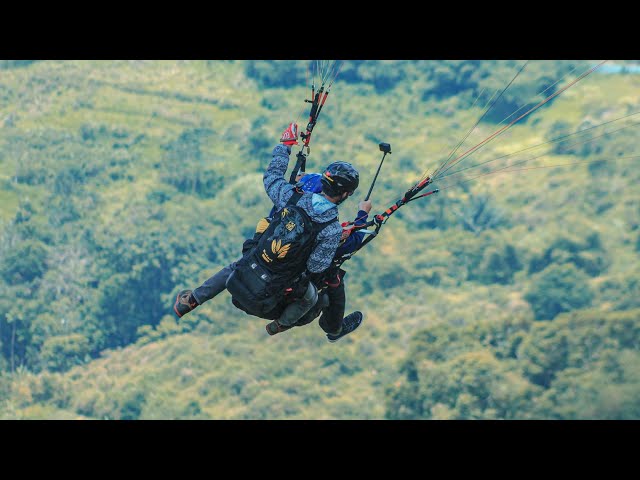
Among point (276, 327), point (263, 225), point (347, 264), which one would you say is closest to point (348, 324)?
point (276, 327)

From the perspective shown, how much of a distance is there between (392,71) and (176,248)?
A: 39.3m

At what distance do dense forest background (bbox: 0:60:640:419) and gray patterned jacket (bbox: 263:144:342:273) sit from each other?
4602 centimetres

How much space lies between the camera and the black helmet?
27.3 feet

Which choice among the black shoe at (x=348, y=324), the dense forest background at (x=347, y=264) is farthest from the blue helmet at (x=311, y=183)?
the dense forest background at (x=347, y=264)

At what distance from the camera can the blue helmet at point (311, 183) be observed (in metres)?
8.55

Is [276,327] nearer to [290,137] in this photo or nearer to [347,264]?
[290,137]

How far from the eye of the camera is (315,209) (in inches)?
328

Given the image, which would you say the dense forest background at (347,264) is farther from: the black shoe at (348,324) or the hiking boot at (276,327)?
the hiking boot at (276,327)

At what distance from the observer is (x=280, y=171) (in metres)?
8.71

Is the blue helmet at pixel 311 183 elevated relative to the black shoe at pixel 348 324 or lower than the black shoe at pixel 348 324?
A: elevated

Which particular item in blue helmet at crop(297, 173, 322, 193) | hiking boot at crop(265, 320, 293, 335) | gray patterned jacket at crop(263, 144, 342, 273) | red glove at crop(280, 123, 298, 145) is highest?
red glove at crop(280, 123, 298, 145)

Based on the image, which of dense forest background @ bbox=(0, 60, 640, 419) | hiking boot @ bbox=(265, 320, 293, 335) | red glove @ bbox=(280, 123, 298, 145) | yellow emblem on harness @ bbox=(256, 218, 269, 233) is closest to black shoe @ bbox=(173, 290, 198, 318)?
hiking boot @ bbox=(265, 320, 293, 335)

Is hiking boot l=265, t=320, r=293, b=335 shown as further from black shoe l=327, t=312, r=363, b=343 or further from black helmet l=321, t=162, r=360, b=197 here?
black helmet l=321, t=162, r=360, b=197

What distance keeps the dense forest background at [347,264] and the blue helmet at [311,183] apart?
46024 mm
